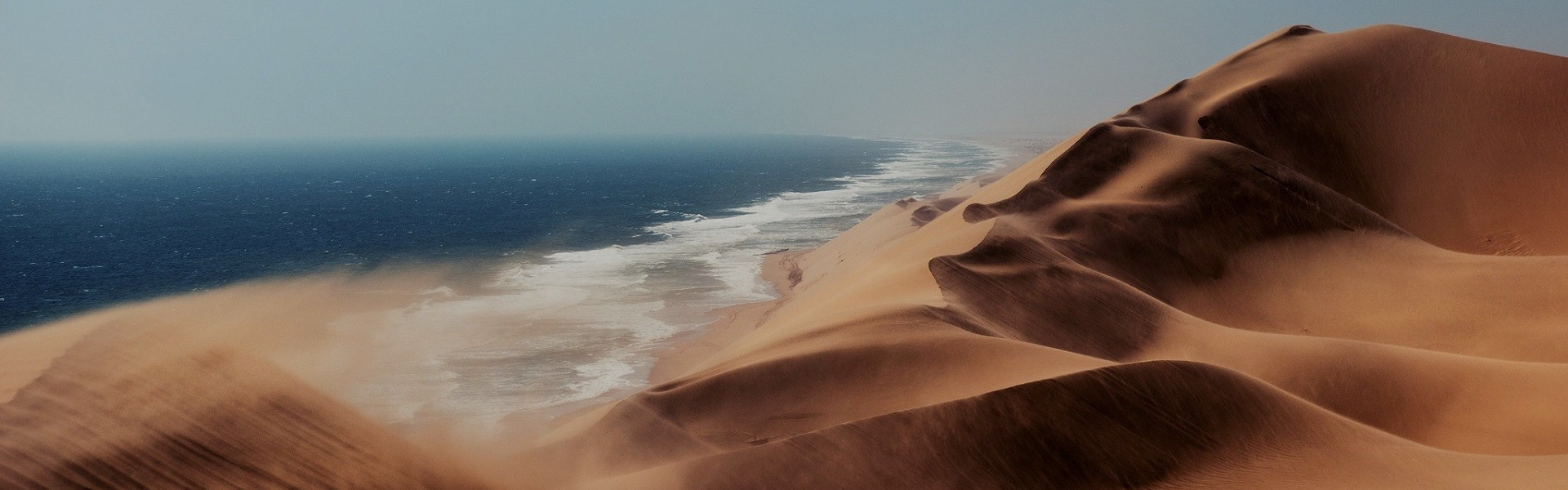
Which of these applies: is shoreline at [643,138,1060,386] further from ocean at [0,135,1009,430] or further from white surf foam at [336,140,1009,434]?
ocean at [0,135,1009,430]

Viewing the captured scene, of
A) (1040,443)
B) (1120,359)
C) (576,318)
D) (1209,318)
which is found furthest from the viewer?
(576,318)

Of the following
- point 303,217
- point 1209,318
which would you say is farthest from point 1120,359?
point 303,217

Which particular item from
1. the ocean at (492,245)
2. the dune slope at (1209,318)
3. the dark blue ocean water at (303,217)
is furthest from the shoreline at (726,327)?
the dark blue ocean water at (303,217)

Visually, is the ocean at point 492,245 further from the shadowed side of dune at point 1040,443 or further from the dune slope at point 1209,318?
the shadowed side of dune at point 1040,443

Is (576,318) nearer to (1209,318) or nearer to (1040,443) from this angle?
(1209,318)

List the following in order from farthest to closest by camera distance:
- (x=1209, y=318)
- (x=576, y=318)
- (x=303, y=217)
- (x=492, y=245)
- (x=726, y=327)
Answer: (x=303, y=217) → (x=492, y=245) → (x=576, y=318) → (x=726, y=327) → (x=1209, y=318)

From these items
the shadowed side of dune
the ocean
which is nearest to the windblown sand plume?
the shadowed side of dune
